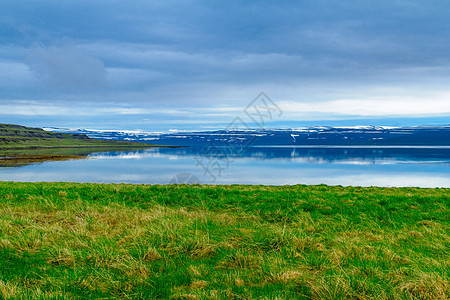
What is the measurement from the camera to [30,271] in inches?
235

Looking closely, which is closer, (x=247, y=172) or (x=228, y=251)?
(x=228, y=251)

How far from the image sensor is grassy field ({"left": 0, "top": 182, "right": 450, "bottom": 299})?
525cm

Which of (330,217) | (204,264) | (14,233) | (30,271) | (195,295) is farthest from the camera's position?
(330,217)

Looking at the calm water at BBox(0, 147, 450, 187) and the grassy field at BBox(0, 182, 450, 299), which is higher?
the grassy field at BBox(0, 182, 450, 299)

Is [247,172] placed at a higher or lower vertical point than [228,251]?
lower

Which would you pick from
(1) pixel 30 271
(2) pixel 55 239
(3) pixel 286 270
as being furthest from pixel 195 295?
(2) pixel 55 239

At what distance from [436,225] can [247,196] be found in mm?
6849

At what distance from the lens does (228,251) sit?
7.05 meters

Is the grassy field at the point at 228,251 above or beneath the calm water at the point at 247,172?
above

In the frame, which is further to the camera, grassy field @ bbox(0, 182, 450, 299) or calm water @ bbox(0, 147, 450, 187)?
calm water @ bbox(0, 147, 450, 187)

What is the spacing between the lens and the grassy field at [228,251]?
5254 mm

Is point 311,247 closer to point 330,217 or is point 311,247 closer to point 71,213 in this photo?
point 330,217

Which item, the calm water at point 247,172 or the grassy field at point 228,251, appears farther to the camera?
the calm water at point 247,172

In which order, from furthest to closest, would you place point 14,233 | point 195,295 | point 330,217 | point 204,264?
point 330,217, point 14,233, point 204,264, point 195,295
